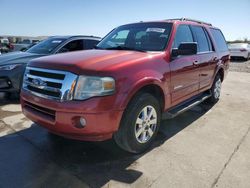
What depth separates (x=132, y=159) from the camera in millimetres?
3225

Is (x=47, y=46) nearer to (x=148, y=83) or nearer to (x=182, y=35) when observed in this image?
(x=182, y=35)

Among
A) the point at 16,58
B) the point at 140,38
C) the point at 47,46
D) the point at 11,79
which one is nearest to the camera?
the point at 140,38

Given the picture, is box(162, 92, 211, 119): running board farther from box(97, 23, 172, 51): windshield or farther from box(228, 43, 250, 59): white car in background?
box(228, 43, 250, 59): white car in background

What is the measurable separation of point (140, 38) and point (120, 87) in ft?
5.44

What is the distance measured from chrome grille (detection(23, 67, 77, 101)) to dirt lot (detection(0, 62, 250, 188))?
882mm

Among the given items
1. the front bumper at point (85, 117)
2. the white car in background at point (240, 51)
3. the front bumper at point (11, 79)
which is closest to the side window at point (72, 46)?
the front bumper at point (11, 79)

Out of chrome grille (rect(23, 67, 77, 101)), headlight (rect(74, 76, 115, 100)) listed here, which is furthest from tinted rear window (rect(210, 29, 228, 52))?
chrome grille (rect(23, 67, 77, 101))

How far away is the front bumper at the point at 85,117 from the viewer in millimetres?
2680

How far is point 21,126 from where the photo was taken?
14.1 feet

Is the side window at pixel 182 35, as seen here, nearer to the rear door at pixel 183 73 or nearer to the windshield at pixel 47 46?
the rear door at pixel 183 73

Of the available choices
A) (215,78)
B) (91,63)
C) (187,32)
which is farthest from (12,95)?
(215,78)

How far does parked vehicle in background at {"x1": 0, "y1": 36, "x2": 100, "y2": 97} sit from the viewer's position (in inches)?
216

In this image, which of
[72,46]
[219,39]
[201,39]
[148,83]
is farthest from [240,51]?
[148,83]

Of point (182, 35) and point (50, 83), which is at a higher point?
point (182, 35)
